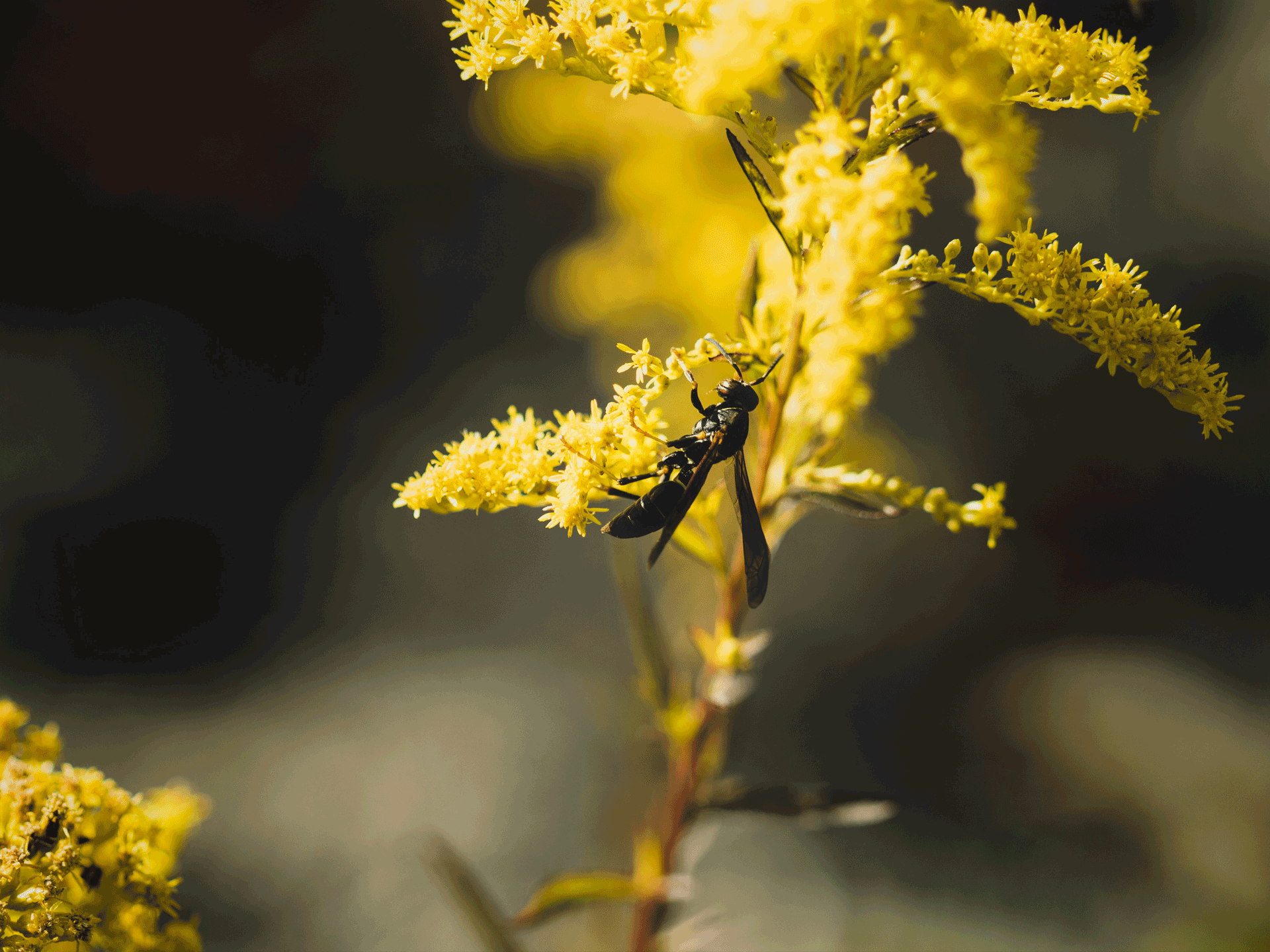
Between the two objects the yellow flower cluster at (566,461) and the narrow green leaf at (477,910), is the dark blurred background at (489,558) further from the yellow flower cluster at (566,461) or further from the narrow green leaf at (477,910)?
the yellow flower cluster at (566,461)

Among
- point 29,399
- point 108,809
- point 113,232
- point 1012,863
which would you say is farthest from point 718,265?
point 29,399

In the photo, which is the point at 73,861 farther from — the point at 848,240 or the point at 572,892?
the point at 848,240

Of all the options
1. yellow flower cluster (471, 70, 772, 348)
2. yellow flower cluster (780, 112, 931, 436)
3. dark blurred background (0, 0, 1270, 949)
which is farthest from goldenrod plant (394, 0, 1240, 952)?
dark blurred background (0, 0, 1270, 949)

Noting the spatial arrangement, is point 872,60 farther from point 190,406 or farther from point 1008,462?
point 190,406

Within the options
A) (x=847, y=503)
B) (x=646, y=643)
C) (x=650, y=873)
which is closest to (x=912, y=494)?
(x=847, y=503)

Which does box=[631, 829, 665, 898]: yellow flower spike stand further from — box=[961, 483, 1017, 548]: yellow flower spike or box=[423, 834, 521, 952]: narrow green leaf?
box=[961, 483, 1017, 548]: yellow flower spike

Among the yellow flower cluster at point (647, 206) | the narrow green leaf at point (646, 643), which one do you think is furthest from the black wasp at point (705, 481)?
the yellow flower cluster at point (647, 206)
